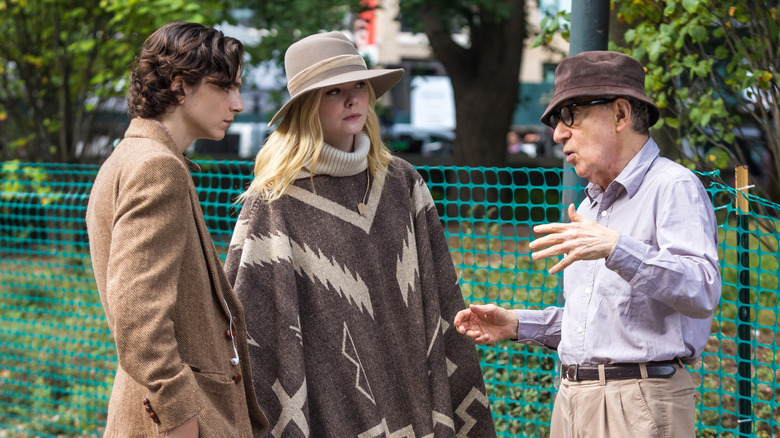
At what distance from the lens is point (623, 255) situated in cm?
200

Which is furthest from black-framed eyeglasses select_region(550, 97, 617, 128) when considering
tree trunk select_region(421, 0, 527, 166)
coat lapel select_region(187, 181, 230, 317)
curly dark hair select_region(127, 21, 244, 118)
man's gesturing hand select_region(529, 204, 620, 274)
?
tree trunk select_region(421, 0, 527, 166)

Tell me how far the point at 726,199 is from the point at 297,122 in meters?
3.36

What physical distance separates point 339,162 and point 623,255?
1.13 m

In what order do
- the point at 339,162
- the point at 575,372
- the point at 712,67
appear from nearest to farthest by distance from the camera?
1. the point at 575,372
2. the point at 339,162
3. the point at 712,67

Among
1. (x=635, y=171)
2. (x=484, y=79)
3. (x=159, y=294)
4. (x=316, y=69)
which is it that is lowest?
(x=159, y=294)

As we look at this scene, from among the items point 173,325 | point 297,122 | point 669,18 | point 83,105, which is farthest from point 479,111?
point 173,325

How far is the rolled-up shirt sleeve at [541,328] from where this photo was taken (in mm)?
2664

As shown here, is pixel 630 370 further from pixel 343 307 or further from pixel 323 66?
pixel 323 66

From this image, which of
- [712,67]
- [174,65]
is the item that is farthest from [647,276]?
[712,67]

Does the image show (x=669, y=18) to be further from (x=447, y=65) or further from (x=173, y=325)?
(x=447, y=65)

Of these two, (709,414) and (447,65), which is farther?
(447,65)

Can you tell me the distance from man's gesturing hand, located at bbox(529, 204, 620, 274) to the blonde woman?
86 cm

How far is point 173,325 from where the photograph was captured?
204 centimetres

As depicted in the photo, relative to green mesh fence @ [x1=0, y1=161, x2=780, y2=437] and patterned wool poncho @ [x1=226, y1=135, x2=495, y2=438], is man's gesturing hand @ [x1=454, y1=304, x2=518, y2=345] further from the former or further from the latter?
green mesh fence @ [x1=0, y1=161, x2=780, y2=437]
